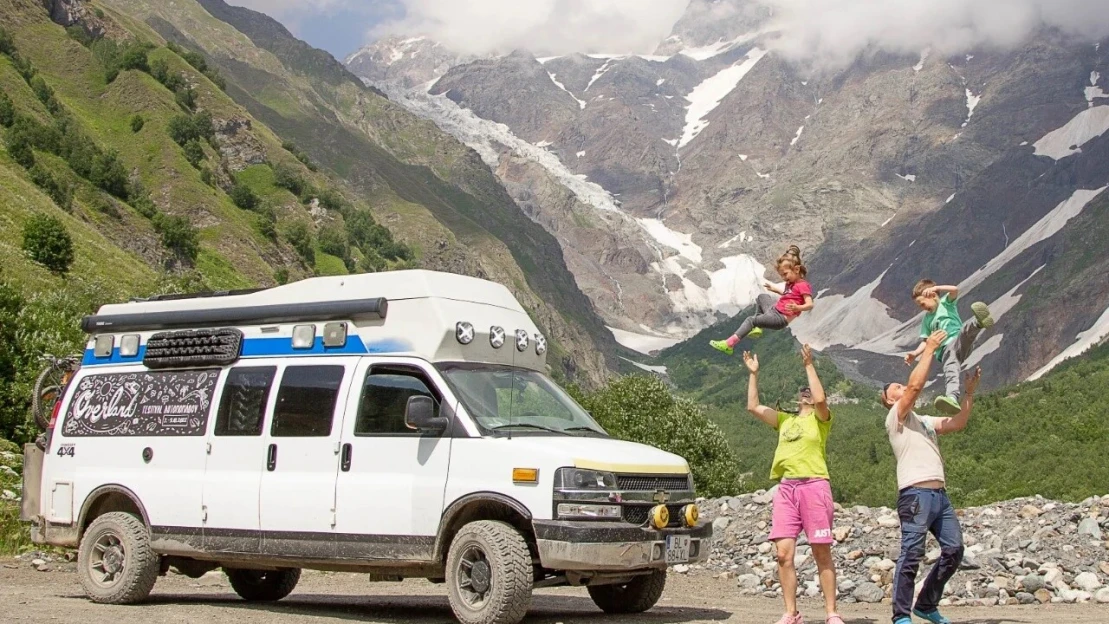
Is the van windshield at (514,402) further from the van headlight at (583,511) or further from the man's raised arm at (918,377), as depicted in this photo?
the man's raised arm at (918,377)

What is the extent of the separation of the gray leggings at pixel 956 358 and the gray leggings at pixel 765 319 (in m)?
1.53

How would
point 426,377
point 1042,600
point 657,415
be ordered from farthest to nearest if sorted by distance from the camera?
point 657,415 → point 1042,600 → point 426,377

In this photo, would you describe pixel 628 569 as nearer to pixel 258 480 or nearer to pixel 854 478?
pixel 258 480

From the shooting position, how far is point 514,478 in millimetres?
10461

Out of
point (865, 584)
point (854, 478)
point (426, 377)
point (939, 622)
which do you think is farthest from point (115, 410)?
point (854, 478)

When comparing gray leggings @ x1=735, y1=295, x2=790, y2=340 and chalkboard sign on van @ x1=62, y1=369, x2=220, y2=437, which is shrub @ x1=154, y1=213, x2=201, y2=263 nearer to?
chalkboard sign on van @ x1=62, y1=369, x2=220, y2=437

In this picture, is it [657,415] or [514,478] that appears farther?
[657,415]

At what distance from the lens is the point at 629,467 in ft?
35.0

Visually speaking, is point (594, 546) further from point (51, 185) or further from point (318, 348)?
point (51, 185)

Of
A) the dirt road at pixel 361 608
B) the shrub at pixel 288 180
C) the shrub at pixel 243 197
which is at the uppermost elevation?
the shrub at pixel 288 180

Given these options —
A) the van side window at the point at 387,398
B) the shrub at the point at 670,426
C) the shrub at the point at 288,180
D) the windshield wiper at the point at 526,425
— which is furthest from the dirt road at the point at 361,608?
the shrub at the point at 288,180

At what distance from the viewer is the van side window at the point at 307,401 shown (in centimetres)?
1163

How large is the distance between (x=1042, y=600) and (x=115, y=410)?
488 inches

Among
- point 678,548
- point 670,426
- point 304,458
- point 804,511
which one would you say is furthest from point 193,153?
point 804,511
